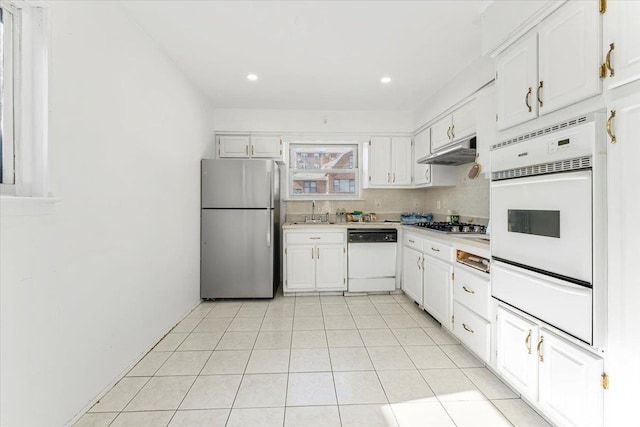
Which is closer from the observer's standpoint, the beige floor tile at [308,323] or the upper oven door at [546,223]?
the upper oven door at [546,223]

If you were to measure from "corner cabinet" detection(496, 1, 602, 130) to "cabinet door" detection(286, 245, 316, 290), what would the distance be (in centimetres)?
248

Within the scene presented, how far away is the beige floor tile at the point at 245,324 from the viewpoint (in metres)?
2.71

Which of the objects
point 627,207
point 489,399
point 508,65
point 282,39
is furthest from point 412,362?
point 282,39

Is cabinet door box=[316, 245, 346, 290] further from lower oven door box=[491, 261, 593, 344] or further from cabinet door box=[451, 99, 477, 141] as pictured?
lower oven door box=[491, 261, 593, 344]

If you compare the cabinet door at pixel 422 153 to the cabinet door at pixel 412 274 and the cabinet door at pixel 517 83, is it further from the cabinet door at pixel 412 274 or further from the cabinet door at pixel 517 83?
the cabinet door at pixel 517 83

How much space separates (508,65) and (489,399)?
204 centimetres

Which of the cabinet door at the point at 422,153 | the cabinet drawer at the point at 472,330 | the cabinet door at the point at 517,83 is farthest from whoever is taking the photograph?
the cabinet door at the point at 422,153

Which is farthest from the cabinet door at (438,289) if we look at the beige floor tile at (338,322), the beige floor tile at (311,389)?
the beige floor tile at (311,389)

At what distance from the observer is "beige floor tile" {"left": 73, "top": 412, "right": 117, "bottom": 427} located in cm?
151

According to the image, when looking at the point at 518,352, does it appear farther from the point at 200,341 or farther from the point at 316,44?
the point at 316,44

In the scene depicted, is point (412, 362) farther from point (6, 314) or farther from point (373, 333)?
point (6, 314)

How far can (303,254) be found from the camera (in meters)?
3.66

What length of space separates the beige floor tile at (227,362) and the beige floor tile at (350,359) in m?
0.66

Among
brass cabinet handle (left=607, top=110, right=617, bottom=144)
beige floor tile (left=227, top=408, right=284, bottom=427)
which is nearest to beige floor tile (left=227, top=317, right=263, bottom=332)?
beige floor tile (left=227, top=408, right=284, bottom=427)
